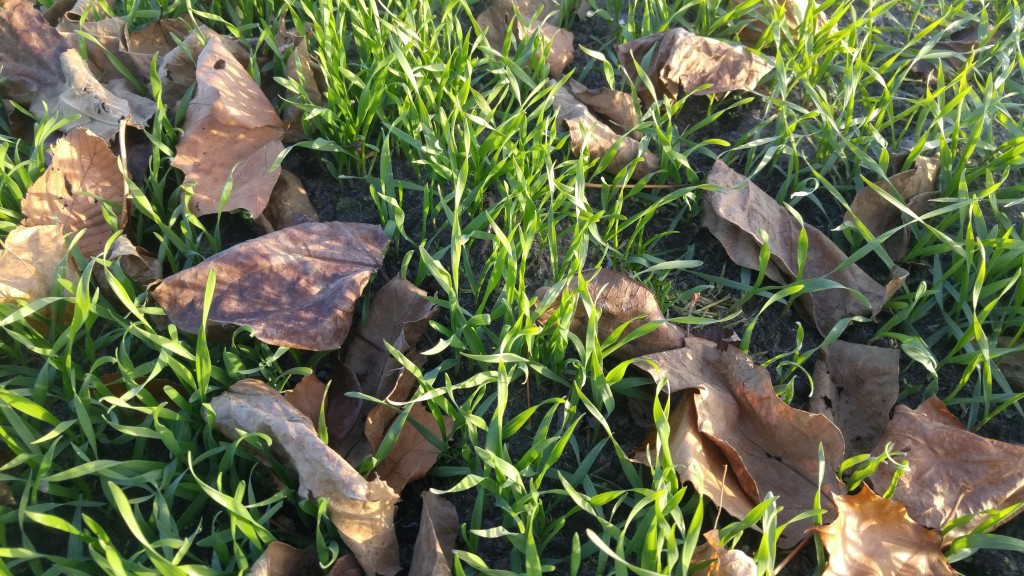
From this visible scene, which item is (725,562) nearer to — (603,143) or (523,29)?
(603,143)

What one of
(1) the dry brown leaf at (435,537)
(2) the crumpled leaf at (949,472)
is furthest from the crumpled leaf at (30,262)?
(2) the crumpled leaf at (949,472)

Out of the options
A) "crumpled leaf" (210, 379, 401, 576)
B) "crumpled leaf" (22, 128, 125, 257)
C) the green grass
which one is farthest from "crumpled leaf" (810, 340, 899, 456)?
"crumpled leaf" (22, 128, 125, 257)

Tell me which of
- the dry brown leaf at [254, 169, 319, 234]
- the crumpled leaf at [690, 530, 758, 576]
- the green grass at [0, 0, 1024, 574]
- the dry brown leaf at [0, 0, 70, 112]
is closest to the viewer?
the crumpled leaf at [690, 530, 758, 576]

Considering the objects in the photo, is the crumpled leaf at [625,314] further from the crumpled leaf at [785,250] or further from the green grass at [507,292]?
the crumpled leaf at [785,250]

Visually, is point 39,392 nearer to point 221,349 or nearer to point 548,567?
point 221,349

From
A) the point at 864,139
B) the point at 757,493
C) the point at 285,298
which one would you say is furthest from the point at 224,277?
the point at 864,139

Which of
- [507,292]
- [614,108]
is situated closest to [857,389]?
[507,292]

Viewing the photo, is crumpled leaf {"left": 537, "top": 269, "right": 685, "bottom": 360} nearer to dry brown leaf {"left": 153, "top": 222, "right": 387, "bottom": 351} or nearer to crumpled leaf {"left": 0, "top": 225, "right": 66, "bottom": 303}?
dry brown leaf {"left": 153, "top": 222, "right": 387, "bottom": 351}

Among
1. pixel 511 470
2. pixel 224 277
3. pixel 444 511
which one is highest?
pixel 224 277
